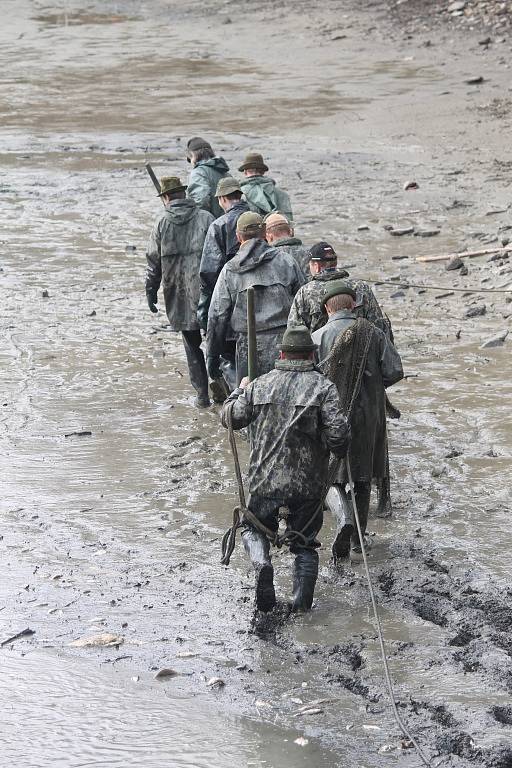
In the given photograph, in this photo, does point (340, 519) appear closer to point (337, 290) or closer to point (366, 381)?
point (366, 381)

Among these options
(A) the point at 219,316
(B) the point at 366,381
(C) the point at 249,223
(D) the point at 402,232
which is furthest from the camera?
(D) the point at 402,232

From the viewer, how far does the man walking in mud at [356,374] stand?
7.57 m

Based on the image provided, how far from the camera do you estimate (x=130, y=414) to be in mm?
10508

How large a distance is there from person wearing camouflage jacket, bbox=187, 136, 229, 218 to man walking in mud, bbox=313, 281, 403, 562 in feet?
12.2

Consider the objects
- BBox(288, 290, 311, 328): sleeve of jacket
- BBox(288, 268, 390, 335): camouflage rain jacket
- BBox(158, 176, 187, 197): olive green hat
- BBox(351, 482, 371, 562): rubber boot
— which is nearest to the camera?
BBox(351, 482, 371, 562): rubber boot

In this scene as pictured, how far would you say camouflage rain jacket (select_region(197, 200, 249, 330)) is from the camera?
988 cm

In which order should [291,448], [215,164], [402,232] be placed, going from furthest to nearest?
[402,232], [215,164], [291,448]

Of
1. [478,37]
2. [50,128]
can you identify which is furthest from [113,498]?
[478,37]

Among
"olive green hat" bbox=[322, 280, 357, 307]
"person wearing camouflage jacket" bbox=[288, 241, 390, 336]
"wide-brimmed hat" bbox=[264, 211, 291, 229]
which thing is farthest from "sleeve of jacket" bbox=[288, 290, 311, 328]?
"wide-brimmed hat" bbox=[264, 211, 291, 229]

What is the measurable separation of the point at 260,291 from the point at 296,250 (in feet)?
1.95

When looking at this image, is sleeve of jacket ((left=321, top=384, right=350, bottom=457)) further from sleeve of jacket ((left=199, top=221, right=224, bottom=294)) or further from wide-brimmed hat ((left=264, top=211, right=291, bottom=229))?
sleeve of jacket ((left=199, top=221, right=224, bottom=294))

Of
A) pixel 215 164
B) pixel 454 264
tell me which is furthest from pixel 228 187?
pixel 454 264

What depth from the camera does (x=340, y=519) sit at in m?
7.62

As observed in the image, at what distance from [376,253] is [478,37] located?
13352 millimetres
